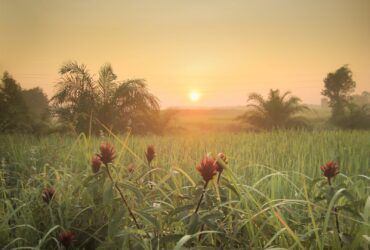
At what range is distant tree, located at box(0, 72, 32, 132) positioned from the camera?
5.59 m

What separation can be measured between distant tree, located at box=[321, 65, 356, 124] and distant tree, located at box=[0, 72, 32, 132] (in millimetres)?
4545

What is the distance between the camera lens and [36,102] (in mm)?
6238

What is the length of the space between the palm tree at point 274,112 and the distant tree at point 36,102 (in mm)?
3125

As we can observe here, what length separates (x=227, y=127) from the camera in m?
7.09

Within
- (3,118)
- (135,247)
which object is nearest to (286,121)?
(3,118)

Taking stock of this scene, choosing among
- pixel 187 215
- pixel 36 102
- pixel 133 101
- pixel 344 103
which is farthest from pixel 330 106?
pixel 187 215

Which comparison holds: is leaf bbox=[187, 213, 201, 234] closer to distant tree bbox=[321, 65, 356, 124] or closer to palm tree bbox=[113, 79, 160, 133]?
palm tree bbox=[113, 79, 160, 133]

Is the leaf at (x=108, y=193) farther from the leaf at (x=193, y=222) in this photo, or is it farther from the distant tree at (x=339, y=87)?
the distant tree at (x=339, y=87)

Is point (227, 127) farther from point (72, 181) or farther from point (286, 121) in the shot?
point (72, 181)

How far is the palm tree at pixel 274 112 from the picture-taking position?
7.03 metres

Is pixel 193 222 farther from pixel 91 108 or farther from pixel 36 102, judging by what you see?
pixel 36 102

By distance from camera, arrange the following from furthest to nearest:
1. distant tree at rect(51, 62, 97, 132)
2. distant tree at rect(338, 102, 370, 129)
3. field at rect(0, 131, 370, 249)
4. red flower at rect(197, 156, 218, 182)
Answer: distant tree at rect(338, 102, 370, 129), distant tree at rect(51, 62, 97, 132), field at rect(0, 131, 370, 249), red flower at rect(197, 156, 218, 182)

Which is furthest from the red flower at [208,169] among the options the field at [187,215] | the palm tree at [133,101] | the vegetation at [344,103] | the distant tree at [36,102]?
the vegetation at [344,103]

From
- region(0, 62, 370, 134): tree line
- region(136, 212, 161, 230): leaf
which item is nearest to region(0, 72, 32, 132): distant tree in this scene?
region(0, 62, 370, 134): tree line
